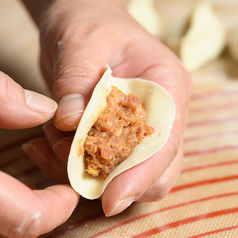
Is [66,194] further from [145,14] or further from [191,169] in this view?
[145,14]

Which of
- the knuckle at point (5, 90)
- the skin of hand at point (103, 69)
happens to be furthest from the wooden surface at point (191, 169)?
the knuckle at point (5, 90)

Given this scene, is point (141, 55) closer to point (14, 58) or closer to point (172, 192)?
point (172, 192)

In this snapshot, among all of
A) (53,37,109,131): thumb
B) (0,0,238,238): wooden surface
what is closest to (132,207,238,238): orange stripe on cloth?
(0,0,238,238): wooden surface

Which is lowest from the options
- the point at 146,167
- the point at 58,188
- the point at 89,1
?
the point at 146,167

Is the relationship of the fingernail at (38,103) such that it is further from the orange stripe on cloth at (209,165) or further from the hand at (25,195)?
the orange stripe on cloth at (209,165)

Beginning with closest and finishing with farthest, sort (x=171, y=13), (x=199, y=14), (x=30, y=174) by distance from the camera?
(x=30, y=174) → (x=199, y=14) → (x=171, y=13)

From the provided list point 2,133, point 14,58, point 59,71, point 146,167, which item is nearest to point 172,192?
point 146,167

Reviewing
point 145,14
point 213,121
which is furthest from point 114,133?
point 145,14
